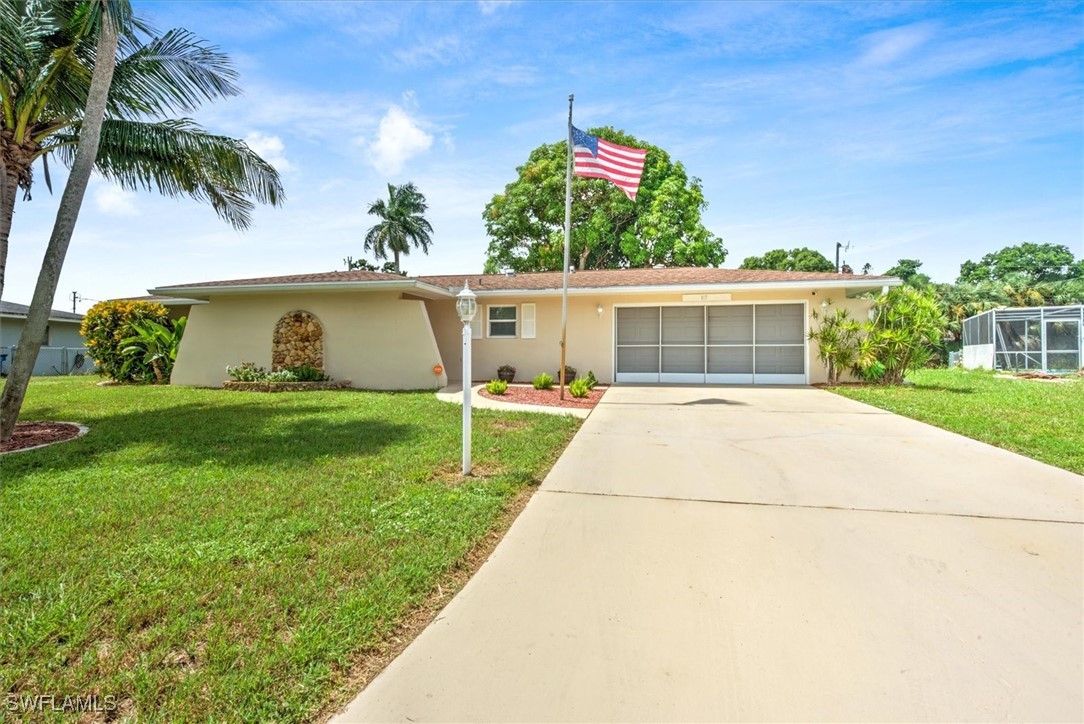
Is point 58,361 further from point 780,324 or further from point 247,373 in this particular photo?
point 780,324

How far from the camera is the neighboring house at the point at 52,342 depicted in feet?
62.5

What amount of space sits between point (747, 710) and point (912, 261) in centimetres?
4686

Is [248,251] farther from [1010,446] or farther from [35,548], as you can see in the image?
[1010,446]

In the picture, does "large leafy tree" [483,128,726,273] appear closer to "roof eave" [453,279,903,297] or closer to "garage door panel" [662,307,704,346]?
"garage door panel" [662,307,704,346]

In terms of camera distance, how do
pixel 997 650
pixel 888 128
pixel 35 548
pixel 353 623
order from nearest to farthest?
pixel 997 650 < pixel 353 623 < pixel 35 548 < pixel 888 128

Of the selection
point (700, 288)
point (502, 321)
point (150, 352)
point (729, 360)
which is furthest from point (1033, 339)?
point (150, 352)

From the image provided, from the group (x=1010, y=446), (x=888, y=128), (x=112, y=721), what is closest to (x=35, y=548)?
(x=112, y=721)

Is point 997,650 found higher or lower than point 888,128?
lower

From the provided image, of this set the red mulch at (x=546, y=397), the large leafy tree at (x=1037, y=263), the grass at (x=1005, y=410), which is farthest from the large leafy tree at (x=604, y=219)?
the large leafy tree at (x=1037, y=263)

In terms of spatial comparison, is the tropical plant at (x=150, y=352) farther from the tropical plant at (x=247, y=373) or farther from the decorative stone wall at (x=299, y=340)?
the decorative stone wall at (x=299, y=340)

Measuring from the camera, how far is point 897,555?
312 cm

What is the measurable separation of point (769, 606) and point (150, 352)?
55.6 feet

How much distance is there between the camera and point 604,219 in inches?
985

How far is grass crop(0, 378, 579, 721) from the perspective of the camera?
6.50 feet
